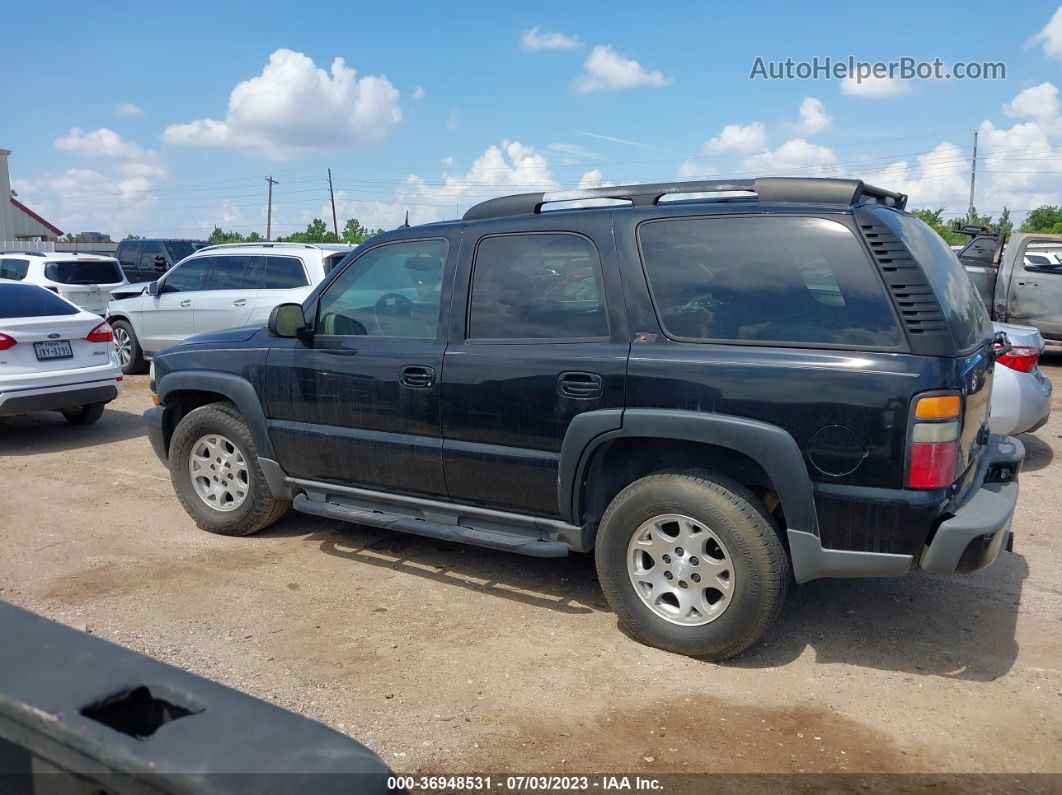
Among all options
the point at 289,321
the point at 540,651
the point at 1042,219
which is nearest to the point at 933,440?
the point at 540,651

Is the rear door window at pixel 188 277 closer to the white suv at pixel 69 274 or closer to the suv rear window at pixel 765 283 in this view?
the white suv at pixel 69 274

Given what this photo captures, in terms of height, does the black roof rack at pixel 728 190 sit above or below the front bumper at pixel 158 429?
above

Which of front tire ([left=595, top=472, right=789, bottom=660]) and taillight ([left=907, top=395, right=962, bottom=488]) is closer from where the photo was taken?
taillight ([left=907, top=395, right=962, bottom=488])

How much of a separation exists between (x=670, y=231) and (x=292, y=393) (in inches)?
94.1

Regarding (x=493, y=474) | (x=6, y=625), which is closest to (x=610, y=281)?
(x=493, y=474)

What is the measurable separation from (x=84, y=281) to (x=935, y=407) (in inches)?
577

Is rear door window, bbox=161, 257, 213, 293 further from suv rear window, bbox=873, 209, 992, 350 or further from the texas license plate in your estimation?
suv rear window, bbox=873, 209, 992, 350

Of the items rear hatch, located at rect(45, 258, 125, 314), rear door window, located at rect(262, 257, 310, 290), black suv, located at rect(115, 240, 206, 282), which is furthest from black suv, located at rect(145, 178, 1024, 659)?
black suv, located at rect(115, 240, 206, 282)

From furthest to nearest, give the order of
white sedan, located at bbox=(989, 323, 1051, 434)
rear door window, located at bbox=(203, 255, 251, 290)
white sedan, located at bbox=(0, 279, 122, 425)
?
rear door window, located at bbox=(203, 255, 251, 290) → white sedan, located at bbox=(0, 279, 122, 425) → white sedan, located at bbox=(989, 323, 1051, 434)

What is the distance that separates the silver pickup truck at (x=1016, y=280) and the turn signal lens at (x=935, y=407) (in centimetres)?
1029

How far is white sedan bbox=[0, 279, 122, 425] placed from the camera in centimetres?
809

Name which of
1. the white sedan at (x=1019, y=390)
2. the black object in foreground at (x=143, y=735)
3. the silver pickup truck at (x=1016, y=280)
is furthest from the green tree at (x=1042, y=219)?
the black object in foreground at (x=143, y=735)

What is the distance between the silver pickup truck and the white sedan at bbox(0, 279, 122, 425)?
36.6ft

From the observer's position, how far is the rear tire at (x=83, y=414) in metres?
9.36
